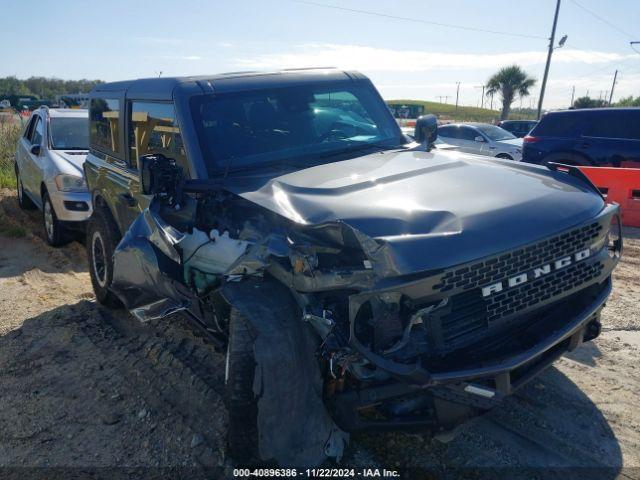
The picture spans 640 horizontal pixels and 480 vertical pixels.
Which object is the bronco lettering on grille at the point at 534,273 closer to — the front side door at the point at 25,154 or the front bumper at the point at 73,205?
the front bumper at the point at 73,205

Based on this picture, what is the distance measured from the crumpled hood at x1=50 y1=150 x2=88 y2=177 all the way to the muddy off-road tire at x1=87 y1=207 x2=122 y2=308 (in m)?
2.00

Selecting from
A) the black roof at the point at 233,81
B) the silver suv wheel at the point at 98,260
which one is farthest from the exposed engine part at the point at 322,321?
the silver suv wheel at the point at 98,260

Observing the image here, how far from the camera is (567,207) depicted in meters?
2.93

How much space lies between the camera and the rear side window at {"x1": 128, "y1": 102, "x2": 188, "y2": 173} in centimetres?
387

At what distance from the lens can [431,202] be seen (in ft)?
9.19

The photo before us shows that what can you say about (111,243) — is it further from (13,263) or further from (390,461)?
(390,461)

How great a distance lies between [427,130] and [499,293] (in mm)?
2342

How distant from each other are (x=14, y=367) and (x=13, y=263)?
305cm

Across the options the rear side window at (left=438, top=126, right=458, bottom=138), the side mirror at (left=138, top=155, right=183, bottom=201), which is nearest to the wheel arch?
the rear side window at (left=438, top=126, right=458, bottom=138)

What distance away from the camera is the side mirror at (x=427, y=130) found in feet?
15.0

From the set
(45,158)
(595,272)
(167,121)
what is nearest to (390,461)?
(595,272)

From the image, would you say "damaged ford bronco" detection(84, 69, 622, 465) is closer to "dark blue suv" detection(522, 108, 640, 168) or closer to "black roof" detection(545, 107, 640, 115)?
"dark blue suv" detection(522, 108, 640, 168)

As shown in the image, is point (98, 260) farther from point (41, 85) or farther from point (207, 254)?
point (41, 85)

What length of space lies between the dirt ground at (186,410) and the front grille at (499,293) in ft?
2.78
